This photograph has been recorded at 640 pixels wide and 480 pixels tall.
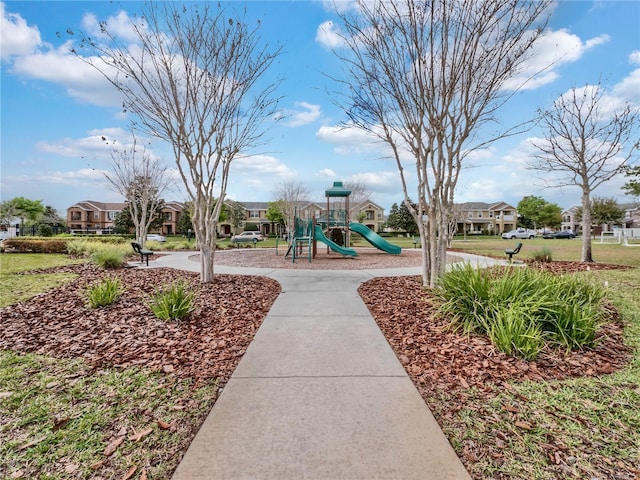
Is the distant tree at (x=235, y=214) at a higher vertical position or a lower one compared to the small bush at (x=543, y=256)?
higher

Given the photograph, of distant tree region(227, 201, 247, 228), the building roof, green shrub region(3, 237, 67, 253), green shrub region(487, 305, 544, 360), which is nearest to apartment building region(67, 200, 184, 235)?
the building roof

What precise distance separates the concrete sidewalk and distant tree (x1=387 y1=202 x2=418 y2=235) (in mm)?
52172

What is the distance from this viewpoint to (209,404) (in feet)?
9.81

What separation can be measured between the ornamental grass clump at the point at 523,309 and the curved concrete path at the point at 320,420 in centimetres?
133

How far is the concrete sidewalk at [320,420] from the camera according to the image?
2195mm

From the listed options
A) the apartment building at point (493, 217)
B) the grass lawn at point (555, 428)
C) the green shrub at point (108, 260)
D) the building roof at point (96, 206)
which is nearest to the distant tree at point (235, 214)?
the building roof at point (96, 206)

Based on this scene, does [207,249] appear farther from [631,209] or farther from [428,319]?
[631,209]

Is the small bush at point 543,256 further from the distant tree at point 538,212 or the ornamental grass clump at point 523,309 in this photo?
the distant tree at point 538,212

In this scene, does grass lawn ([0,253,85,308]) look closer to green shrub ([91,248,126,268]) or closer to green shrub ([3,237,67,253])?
green shrub ([91,248,126,268])

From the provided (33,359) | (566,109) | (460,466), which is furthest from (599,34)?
(33,359)

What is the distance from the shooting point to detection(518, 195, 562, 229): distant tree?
68188 mm

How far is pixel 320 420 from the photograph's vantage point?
107 inches

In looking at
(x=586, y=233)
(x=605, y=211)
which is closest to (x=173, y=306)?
(x=586, y=233)

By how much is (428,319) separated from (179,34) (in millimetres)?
7588
